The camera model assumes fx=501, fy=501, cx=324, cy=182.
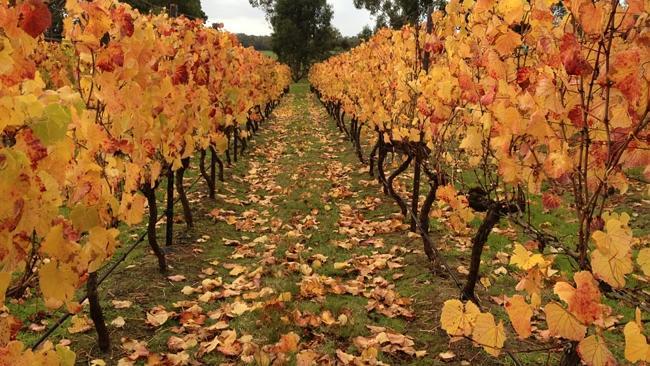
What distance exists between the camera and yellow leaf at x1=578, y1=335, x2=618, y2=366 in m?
1.67

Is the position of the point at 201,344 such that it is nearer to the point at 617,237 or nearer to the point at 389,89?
the point at 617,237

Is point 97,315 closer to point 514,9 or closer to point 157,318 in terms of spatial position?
point 157,318

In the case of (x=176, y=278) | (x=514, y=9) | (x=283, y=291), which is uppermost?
(x=514, y=9)

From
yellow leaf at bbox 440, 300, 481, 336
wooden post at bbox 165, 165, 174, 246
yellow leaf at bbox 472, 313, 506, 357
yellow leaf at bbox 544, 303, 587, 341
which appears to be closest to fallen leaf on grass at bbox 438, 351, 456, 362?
yellow leaf at bbox 440, 300, 481, 336

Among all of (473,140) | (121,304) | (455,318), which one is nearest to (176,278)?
(121,304)

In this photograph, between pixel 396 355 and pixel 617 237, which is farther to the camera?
pixel 396 355

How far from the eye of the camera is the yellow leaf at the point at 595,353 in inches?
65.6

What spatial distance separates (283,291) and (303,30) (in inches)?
2006

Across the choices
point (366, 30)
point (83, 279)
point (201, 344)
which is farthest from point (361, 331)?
point (366, 30)

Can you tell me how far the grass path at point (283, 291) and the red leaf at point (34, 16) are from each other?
2357mm

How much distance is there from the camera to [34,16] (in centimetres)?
Answer: 161

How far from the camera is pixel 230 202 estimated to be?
8.00m

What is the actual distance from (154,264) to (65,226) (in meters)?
3.49

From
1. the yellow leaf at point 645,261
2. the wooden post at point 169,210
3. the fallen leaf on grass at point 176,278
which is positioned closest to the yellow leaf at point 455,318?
the yellow leaf at point 645,261
